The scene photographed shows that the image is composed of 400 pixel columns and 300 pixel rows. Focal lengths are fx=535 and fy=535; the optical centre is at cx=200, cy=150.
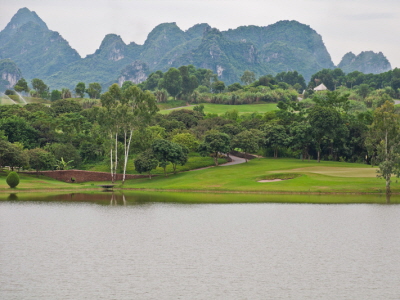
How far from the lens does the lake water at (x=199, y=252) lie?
31094 mm

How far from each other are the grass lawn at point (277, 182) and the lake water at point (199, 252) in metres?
17.5

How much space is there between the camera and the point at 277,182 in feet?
292

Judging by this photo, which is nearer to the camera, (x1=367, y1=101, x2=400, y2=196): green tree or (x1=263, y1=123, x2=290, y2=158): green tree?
(x1=367, y1=101, x2=400, y2=196): green tree

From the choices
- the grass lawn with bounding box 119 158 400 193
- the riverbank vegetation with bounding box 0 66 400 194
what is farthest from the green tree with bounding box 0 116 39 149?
the grass lawn with bounding box 119 158 400 193

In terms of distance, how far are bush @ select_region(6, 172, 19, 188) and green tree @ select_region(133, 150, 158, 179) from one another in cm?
2265

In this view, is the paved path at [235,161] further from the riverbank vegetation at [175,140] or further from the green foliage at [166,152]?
the green foliage at [166,152]

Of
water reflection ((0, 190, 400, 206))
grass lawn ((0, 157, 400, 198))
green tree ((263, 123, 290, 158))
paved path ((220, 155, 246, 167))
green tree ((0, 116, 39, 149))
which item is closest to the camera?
water reflection ((0, 190, 400, 206))

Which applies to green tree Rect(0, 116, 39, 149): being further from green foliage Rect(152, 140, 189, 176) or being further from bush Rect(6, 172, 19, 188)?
green foliage Rect(152, 140, 189, 176)

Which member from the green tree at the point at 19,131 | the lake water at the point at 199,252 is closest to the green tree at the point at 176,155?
the lake water at the point at 199,252

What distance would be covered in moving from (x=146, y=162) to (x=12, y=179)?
79.2 ft

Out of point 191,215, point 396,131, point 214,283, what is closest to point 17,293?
point 214,283

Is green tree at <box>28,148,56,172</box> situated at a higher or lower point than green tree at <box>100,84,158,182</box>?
lower

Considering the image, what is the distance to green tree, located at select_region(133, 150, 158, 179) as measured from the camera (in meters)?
97.9

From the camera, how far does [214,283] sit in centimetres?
3238
